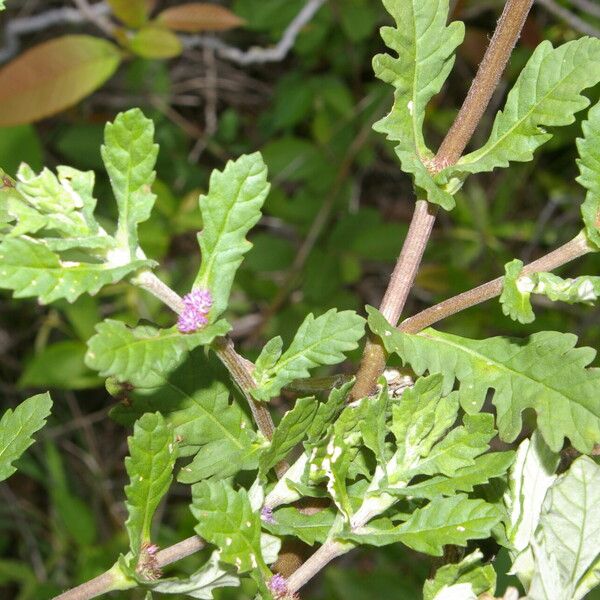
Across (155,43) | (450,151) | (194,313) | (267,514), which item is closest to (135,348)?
(194,313)

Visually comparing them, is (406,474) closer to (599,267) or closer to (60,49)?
(60,49)

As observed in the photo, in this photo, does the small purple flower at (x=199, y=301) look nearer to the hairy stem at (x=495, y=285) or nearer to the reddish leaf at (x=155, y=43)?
the hairy stem at (x=495, y=285)

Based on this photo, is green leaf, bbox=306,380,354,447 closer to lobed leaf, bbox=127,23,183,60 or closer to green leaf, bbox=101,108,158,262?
green leaf, bbox=101,108,158,262

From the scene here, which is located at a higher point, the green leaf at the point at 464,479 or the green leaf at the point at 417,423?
the green leaf at the point at 417,423

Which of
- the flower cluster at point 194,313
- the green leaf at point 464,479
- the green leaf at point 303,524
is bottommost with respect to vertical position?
the green leaf at point 303,524

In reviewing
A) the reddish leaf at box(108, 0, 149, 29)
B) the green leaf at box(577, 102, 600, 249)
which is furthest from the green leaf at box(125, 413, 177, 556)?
the reddish leaf at box(108, 0, 149, 29)

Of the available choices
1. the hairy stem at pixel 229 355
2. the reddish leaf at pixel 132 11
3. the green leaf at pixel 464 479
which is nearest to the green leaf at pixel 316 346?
the hairy stem at pixel 229 355
